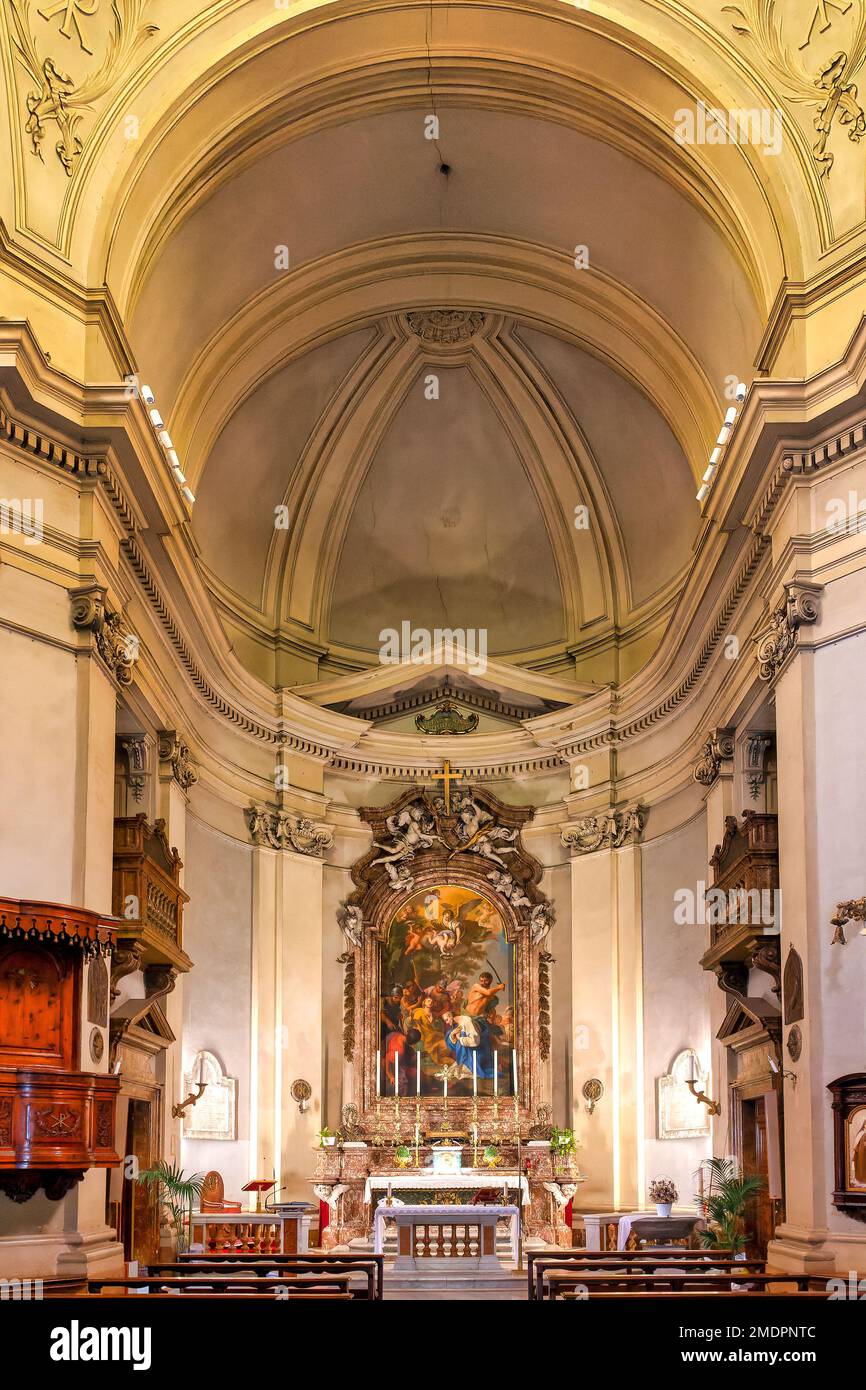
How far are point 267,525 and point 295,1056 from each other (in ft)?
25.1

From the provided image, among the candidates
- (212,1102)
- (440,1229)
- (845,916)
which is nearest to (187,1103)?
(212,1102)

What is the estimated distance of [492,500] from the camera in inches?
925

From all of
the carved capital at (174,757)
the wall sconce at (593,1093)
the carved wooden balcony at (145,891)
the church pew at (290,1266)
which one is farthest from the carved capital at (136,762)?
the wall sconce at (593,1093)

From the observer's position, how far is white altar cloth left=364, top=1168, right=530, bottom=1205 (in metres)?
18.7

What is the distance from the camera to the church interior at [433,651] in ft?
41.4

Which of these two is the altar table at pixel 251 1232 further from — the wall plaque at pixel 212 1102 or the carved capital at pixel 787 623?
the carved capital at pixel 787 623

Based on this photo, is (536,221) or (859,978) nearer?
(859,978)

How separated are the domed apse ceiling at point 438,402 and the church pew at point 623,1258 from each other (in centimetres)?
919

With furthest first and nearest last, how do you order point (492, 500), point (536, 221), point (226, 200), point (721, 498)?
point (492, 500), point (536, 221), point (226, 200), point (721, 498)

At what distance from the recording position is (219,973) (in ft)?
64.4

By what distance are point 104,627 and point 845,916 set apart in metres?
6.69

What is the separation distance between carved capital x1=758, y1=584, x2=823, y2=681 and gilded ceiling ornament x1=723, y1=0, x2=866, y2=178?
13.6 ft
